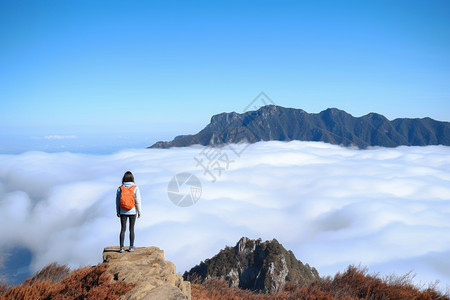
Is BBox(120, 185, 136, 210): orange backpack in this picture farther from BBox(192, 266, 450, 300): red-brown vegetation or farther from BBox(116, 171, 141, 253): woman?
BBox(192, 266, 450, 300): red-brown vegetation

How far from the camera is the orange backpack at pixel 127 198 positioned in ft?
28.1

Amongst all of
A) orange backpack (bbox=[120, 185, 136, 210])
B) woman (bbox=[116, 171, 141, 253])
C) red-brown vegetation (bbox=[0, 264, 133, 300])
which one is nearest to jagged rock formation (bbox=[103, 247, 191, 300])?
red-brown vegetation (bbox=[0, 264, 133, 300])

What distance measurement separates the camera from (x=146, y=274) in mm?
7113

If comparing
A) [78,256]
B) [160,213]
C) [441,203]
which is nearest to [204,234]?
[160,213]

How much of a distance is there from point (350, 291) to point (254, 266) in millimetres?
56449

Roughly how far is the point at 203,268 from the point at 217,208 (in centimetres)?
12913

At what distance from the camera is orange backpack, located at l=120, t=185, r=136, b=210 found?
28.1 ft

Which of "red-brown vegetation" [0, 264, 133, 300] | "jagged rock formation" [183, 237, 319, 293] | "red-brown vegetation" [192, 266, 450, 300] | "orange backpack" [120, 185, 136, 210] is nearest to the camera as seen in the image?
"red-brown vegetation" [0, 264, 133, 300]

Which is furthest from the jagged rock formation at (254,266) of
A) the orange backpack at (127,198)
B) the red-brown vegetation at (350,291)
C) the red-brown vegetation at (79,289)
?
the red-brown vegetation at (79,289)

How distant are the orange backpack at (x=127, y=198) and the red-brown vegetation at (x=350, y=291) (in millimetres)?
3672

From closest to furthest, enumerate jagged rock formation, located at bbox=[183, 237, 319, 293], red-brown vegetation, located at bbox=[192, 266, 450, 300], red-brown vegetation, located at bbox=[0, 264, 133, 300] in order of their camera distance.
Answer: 1. red-brown vegetation, located at bbox=[0, 264, 133, 300]
2. red-brown vegetation, located at bbox=[192, 266, 450, 300]
3. jagged rock formation, located at bbox=[183, 237, 319, 293]

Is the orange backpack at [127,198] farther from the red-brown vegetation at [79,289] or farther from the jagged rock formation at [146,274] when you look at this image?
the red-brown vegetation at [79,289]

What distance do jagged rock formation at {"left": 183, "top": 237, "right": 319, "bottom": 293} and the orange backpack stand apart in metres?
52.6

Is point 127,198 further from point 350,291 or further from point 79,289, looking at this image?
point 350,291
